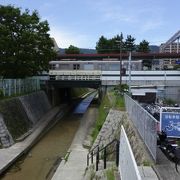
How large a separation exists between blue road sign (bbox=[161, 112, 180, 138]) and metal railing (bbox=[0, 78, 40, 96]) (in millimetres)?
21530

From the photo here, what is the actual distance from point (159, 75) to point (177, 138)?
43637 mm

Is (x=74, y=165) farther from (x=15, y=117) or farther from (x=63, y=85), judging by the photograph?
(x=63, y=85)

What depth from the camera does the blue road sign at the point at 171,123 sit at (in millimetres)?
14746

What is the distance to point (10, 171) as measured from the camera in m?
22.0

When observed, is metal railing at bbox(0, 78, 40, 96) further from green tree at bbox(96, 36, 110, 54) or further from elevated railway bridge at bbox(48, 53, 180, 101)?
green tree at bbox(96, 36, 110, 54)

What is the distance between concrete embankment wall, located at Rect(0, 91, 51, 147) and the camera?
93.0ft

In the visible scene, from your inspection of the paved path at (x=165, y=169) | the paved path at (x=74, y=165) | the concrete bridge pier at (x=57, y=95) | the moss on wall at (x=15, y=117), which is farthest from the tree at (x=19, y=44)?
the paved path at (x=165, y=169)

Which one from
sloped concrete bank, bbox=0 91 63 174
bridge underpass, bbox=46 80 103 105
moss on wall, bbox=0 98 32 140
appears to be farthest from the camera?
bridge underpass, bbox=46 80 103 105

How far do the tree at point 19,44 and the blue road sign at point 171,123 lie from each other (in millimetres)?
28950

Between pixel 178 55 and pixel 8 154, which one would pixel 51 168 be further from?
pixel 178 55

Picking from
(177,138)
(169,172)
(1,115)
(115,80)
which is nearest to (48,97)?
(115,80)

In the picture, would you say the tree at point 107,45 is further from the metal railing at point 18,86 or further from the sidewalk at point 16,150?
the sidewalk at point 16,150

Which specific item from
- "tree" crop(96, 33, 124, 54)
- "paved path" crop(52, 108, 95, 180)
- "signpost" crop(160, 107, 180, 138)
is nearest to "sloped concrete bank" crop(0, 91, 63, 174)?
"paved path" crop(52, 108, 95, 180)

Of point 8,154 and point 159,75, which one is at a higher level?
point 159,75
